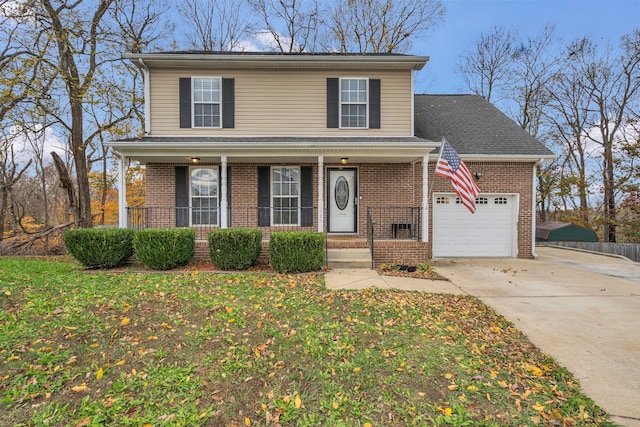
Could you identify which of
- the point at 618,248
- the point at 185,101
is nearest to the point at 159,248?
the point at 185,101

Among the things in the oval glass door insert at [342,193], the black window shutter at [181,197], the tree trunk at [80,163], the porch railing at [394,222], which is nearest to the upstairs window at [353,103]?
the oval glass door insert at [342,193]

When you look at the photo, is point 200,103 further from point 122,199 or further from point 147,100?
point 122,199

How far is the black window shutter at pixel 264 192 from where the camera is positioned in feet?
30.0

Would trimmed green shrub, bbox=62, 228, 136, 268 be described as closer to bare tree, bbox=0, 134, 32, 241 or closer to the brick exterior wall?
the brick exterior wall

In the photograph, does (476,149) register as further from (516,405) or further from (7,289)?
(7,289)

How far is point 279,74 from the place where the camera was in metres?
8.98

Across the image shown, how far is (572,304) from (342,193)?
5.91 m

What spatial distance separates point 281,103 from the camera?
9.01m

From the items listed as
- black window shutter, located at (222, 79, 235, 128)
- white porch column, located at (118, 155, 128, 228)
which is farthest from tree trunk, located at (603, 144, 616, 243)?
white porch column, located at (118, 155, 128, 228)

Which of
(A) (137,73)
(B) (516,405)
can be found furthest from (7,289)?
(A) (137,73)

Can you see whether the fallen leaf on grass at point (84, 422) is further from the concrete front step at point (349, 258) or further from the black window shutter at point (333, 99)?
the black window shutter at point (333, 99)

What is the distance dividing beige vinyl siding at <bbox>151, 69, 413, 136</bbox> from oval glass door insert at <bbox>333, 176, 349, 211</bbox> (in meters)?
1.42

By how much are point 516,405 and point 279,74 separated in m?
9.04

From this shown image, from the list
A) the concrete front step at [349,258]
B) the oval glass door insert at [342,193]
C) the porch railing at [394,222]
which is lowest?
the concrete front step at [349,258]
